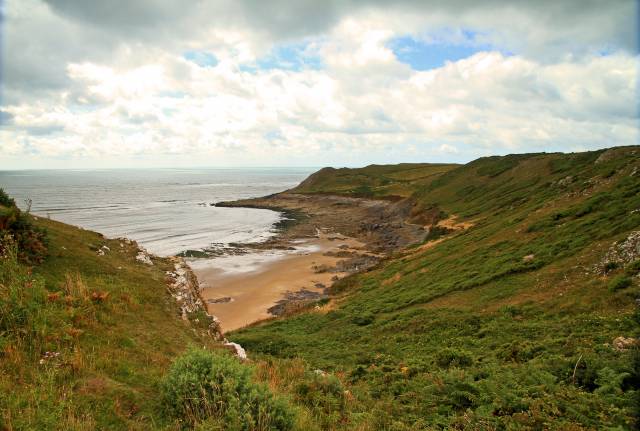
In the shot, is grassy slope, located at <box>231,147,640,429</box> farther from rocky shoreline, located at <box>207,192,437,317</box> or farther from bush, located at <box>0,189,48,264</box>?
bush, located at <box>0,189,48,264</box>

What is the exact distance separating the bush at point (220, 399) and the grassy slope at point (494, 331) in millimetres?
1852

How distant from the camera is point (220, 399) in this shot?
717 cm

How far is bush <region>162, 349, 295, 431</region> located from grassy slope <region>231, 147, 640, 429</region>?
72.9 inches

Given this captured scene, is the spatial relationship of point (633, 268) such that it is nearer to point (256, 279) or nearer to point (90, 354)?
point (90, 354)

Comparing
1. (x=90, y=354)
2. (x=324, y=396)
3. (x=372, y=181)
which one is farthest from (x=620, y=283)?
(x=372, y=181)

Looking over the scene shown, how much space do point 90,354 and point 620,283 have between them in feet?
62.5

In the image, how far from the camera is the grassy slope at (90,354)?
6.24 metres

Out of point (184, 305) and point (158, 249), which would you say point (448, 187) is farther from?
point (184, 305)

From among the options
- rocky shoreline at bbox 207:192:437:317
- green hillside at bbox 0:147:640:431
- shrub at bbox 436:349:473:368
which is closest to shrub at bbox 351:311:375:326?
green hillside at bbox 0:147:640:431

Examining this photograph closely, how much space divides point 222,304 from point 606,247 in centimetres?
3187

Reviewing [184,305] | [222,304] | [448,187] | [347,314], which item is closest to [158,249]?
[222,304]

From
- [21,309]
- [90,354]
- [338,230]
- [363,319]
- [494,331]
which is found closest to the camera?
[90,354]

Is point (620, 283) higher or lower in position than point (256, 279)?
higher

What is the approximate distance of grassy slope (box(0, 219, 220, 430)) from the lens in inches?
246
